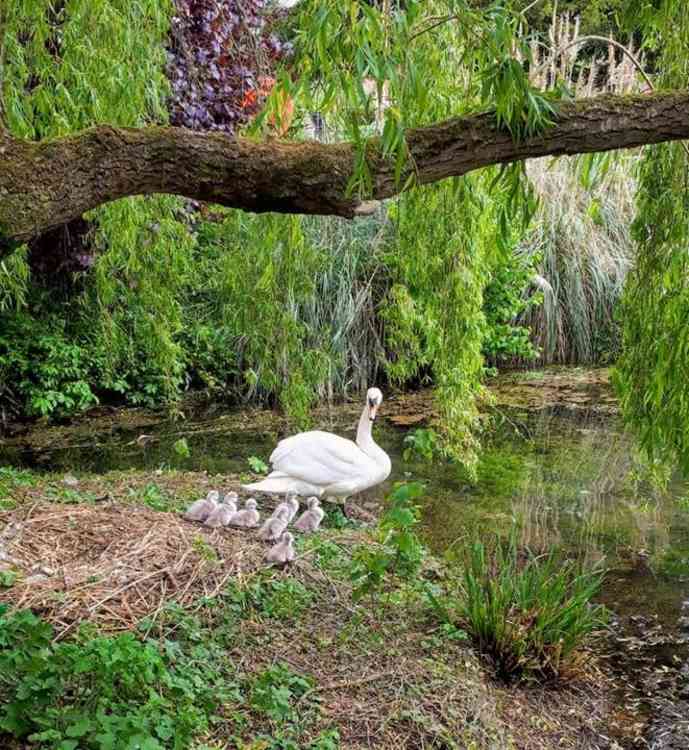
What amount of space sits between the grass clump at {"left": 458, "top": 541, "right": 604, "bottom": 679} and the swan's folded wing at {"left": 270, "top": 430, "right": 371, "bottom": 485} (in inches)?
54.0

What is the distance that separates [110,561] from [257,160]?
1.84 metres

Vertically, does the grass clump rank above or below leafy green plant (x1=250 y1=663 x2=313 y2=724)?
below

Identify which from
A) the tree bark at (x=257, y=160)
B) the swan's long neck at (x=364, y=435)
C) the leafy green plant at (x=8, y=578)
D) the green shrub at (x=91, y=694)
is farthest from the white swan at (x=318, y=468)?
the tree bark at (x=257, y=160)

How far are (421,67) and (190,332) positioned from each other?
5834 millimetres

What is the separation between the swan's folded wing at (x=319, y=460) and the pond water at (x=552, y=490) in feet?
2.25

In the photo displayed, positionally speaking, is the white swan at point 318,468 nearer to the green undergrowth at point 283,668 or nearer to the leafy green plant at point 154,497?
the leafy green plant at point 154,497

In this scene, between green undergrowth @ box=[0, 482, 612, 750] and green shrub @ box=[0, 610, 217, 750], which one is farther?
green undergrowth @ box=[0, 482, 612, 750]

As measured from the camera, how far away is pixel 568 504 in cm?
652

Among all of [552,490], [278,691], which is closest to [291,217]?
[278,691]

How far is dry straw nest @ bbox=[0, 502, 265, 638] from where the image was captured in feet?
10.9

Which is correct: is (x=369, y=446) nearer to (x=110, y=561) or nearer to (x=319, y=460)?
(x=319, y=460)

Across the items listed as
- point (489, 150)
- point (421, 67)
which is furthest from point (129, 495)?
point (489, 150)

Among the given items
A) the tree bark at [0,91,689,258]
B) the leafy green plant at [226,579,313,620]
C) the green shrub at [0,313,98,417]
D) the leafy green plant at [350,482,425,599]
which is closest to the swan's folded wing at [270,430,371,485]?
the leafy green plant at [350,482,425,599]

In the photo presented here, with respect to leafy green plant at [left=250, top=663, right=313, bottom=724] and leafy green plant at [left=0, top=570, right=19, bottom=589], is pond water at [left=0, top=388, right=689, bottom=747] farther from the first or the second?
leafy green plant at [left=0, top=570, right=19, bottom=589]
